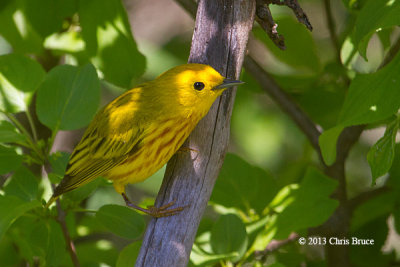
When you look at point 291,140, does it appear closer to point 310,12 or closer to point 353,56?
point 310,12

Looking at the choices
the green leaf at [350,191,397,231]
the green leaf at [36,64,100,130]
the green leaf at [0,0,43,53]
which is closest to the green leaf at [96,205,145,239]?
the green leaf at [36,64,100,130]

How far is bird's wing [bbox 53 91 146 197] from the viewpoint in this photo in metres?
2.42

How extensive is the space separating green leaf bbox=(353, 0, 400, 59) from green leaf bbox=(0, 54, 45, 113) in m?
1.34

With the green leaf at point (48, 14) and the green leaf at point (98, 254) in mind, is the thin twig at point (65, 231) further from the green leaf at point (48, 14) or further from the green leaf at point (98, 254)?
the green leaf at point (48, 14)

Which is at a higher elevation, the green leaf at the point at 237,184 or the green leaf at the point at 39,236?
the green leaf at the point at 237,184

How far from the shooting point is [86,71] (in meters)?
2.36

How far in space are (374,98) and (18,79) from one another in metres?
1.49

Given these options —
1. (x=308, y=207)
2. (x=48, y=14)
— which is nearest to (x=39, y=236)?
(x=48, y=14)

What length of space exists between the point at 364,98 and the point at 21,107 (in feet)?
4.73

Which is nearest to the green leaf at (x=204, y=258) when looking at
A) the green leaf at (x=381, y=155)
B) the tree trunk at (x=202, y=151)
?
the tree trunk at (x=202, y=151)

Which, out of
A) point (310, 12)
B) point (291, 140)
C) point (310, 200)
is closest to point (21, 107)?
point (310, 200)

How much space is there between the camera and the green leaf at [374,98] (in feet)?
6.09

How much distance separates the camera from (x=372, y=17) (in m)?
1.94

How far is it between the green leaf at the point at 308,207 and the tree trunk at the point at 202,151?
44 cm
